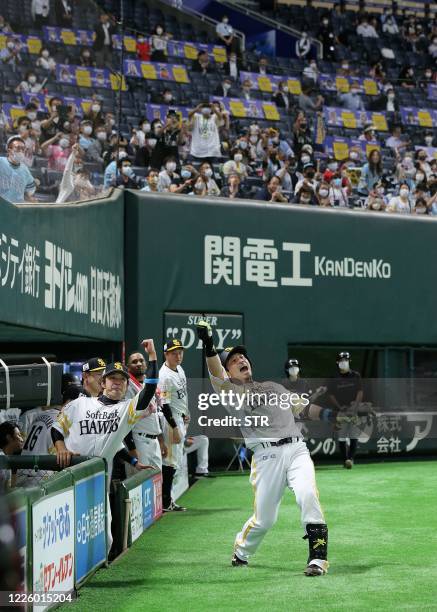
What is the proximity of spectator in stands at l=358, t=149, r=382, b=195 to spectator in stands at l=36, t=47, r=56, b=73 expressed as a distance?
9.46 meters

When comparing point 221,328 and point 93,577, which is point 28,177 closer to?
point 93,577

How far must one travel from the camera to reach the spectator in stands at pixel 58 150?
1069 cm

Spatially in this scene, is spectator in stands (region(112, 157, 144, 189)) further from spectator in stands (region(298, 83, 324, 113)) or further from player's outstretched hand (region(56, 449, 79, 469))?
player's outstretched hand (region(56, 449, 79, 469))

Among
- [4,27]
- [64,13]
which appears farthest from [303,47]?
[4,27]

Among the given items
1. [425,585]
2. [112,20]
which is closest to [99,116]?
[112,20]

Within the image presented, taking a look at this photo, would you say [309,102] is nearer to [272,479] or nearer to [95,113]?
[95,113]

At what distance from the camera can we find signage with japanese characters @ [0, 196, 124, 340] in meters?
9.35

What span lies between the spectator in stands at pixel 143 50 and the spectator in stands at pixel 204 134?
2.91 m

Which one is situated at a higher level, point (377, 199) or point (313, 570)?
point (377, 199)

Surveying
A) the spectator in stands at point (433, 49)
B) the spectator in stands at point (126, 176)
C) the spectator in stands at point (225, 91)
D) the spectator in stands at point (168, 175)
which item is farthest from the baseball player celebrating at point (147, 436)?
the spectator in stands at point (433, 49)

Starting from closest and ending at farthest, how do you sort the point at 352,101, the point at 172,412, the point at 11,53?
the point at 11,53 → the point at 172,412 → the point at 352,101

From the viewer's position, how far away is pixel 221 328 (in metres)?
16.8

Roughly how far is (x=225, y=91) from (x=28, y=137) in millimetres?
11886

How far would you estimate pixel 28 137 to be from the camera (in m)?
9.95
